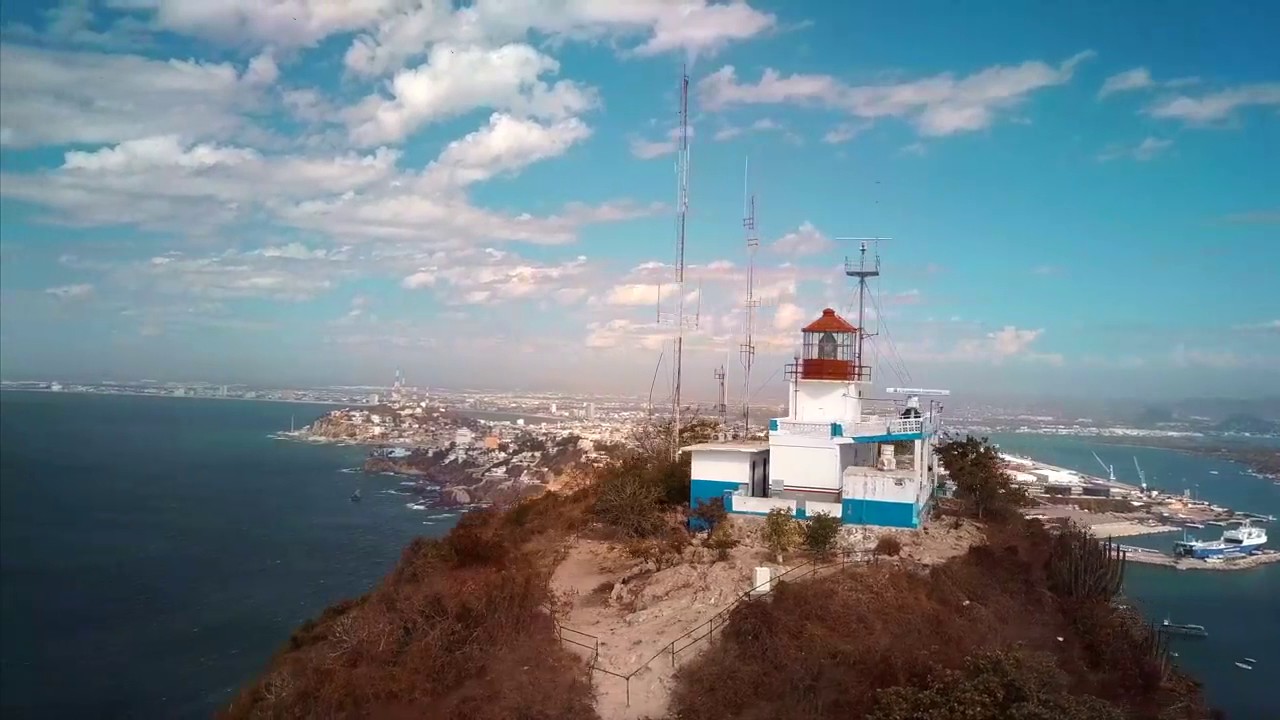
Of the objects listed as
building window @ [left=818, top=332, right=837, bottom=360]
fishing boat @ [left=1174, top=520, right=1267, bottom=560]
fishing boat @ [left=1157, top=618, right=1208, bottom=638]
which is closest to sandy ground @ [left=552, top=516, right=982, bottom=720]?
building window @ [left=818, top=332, right=837, bottom=360]

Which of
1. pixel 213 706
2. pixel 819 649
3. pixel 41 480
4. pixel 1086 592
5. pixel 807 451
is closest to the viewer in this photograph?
pixel 819 649

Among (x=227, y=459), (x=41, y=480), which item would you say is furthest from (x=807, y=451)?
(x=227, y=459)

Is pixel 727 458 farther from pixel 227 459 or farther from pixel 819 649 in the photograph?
pixel 227 459

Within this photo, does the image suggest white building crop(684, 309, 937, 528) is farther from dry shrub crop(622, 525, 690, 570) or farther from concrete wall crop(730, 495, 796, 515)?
dry shrub crop(622, 525, 690, 570)

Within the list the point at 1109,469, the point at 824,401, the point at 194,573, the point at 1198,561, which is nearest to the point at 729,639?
the point at 824,401

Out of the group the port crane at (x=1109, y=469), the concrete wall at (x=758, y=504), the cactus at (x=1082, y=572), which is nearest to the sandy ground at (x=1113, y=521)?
the port crane at (x=1109, y=469)

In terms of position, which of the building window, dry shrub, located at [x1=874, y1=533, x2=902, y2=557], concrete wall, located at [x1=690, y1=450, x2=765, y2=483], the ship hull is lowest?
the ship hull
